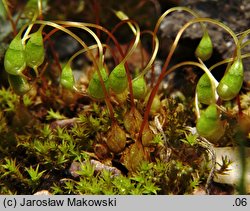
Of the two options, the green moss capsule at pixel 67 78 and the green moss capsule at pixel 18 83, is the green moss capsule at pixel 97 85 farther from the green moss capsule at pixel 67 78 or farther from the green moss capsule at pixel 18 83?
the green moss capsule at pixel 18 83

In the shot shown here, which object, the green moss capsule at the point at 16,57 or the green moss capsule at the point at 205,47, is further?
the green moss capsule at the point at 205,47

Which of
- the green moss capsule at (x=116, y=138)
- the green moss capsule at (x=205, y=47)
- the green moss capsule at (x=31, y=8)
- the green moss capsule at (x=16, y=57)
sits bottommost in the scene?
the green moss capsule at (x=116, y=138)

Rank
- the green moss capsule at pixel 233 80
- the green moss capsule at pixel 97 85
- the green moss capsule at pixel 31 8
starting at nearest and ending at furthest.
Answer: the green moss capsule at pixel 233 80, the green moss capsule at pixel 97 85, the green moss capsule at pixel 31 8

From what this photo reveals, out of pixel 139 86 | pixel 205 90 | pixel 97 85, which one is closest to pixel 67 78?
pixel 97 85

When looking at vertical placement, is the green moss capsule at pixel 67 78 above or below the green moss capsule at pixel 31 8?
below

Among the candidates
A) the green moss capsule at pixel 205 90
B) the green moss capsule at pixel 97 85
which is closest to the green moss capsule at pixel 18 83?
the green moss capsule at pixel 97 85

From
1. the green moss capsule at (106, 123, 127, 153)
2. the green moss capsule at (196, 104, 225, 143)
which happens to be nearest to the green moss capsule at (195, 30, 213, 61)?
the green moss capsule at (196, 104, 225, 143)

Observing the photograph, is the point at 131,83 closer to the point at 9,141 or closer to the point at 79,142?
the point at 79,142

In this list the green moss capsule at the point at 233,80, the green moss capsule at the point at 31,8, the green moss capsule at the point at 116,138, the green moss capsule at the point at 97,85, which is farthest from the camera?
the green moss capsule at the point at 31,8

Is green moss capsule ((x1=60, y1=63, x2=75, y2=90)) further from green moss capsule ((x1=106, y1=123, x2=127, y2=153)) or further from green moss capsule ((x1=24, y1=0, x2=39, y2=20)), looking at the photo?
green moss capsule ((x1=24, y1=0, x2=39, y2=20))
